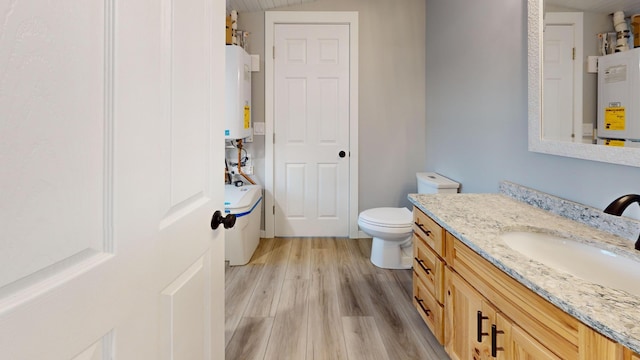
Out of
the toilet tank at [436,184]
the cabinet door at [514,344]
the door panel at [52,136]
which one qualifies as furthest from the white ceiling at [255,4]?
the cabinet door at [514,344]

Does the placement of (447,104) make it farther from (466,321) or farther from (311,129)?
(466,321)

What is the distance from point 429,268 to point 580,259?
669 mm

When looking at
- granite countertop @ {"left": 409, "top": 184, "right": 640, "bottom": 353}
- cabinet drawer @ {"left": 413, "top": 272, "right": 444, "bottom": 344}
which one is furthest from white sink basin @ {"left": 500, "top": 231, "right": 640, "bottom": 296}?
cabinet drawer @ {"left": 413, "top": 272, "right": 444, "bottom": 344}

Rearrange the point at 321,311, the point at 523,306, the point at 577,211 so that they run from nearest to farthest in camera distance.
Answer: the point at 523,306
the point at 577,211
the point at 321,311

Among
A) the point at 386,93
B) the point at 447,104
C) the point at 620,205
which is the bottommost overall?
the point at 620,205

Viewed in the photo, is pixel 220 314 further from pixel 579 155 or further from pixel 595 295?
pixel 579 155

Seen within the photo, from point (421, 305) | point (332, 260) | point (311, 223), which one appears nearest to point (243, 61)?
point (311, 223)

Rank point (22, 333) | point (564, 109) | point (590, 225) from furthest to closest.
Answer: point (564, 109)
point (590, 225)
point (22, 333)

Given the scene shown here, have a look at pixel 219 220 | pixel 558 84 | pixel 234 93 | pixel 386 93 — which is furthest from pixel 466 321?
pixel 386 93

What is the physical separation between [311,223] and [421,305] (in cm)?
193

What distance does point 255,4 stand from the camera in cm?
337

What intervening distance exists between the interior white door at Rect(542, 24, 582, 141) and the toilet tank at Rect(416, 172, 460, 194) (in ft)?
3.46

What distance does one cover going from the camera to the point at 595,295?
0.80 metres

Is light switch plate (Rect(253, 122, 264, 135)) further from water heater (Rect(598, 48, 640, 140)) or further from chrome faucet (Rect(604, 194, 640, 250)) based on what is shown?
chrome faucet (Rect(604, 194, 640, 250))
